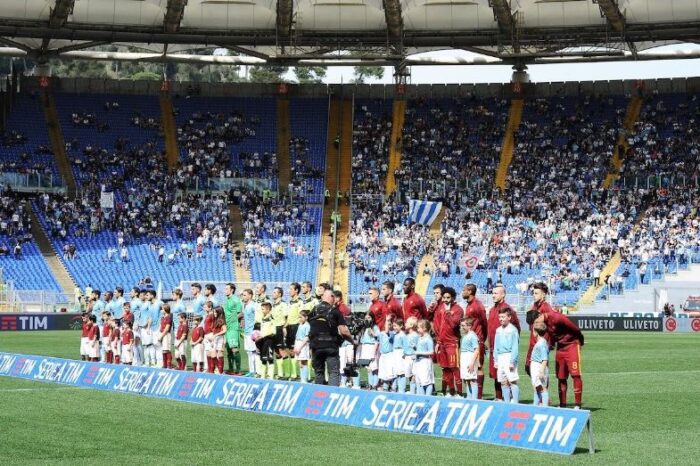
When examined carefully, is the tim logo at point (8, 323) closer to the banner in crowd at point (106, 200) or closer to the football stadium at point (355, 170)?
the football stadium at point (355, 170)

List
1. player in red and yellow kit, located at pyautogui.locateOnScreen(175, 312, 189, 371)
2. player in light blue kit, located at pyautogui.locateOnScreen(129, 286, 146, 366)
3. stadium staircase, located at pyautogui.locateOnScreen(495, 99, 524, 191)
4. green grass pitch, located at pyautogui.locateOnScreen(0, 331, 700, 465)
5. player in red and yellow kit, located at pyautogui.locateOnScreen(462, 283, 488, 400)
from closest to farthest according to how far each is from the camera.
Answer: green grass pitch, located at pyautogui.locateOnScreen(0, 331, 700, 465) < player in red and yellow kit, located at pyautogui.locateOnScreen(462, 283, 488, 400) < player in red and yellow kit, located at pyautogui.locateOnScreen(175, 312, 189, 371) < player in light blue kit, located at pyautogui.locateOnScreen(129, 286, 146, 366) < stadium staircase, located at pyautogui.locateOnScreen(495, 99, 524, 191)

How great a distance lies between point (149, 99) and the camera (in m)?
70.8

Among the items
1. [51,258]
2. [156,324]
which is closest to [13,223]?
[51,258]

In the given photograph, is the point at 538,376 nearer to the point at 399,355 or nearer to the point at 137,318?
the point at 399,355

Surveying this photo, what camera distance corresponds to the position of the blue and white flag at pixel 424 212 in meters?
60.3

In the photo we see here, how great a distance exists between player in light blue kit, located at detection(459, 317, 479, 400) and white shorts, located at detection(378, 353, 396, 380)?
2234 mm

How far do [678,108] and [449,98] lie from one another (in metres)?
13.1

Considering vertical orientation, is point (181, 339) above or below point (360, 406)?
below

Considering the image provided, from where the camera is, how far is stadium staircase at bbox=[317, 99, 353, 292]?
58.0 meters

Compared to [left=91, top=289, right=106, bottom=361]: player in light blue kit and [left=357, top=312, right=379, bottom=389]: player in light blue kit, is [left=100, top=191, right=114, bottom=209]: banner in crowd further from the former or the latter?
[left=357, top=312, right=379, bottom=389]: player in light blue kit

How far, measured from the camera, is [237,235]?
6088 cm

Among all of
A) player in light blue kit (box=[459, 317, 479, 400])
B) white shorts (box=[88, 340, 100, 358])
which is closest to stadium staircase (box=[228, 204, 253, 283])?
white shorts (box=[88, 340, 100, 358])

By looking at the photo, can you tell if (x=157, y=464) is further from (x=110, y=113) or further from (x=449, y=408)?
(x=110, y=113)

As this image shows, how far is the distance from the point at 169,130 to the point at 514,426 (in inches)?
2196
